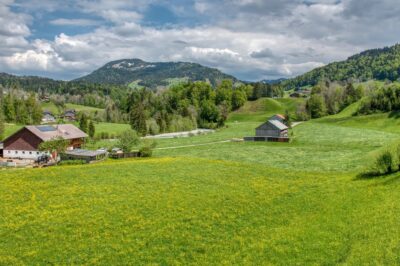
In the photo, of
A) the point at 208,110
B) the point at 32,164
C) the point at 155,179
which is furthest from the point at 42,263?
the point at 208,110

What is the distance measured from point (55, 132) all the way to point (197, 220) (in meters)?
62.3

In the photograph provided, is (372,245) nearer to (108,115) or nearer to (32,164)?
(32,164)

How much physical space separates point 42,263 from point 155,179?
2075 centimetres

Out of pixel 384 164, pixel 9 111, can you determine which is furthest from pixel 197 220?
pixel 9 111

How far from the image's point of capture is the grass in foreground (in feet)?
69.9

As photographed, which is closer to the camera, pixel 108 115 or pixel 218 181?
pixel 218 181

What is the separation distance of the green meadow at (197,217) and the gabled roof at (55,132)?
30.4 meters

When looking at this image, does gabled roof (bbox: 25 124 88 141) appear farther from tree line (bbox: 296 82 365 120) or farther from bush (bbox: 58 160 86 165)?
tree line (bbox: 296 82 365 120)

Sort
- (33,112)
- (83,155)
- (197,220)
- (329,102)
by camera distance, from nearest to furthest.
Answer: (197,220) → (83,155) → (33,112) → (329,102)

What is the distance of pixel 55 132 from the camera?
256 feet

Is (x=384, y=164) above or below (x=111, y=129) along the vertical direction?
below

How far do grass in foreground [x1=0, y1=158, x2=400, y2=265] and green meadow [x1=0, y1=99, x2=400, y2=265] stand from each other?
8cm

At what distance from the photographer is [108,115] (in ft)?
616

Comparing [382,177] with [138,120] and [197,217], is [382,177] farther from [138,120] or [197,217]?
[138,120]
